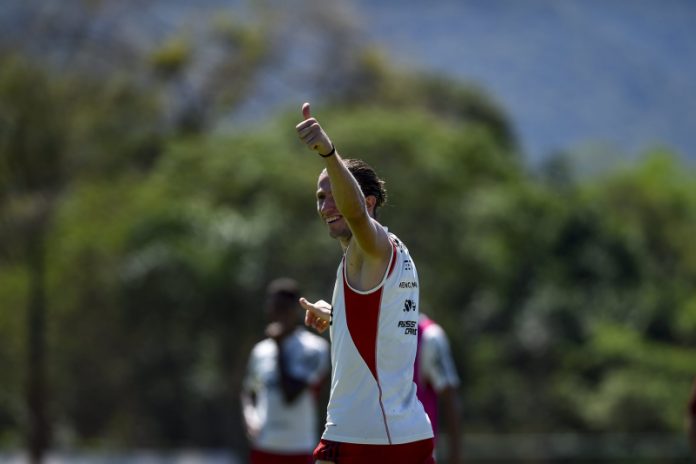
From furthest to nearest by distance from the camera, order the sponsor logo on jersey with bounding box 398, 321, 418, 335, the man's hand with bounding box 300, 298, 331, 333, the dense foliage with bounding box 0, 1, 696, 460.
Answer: the dense foliage with bounding box 0, 1, 696, 460
the man's hand with bounding box 300, 298, 331, 333
the sponsor logo on jersey with bounding box 398, 321, 418, 335

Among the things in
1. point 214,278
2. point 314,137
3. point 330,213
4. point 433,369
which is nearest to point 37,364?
point 214,278

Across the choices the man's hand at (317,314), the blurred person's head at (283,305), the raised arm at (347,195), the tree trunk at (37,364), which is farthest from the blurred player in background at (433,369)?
the tree trunk at (37,364)

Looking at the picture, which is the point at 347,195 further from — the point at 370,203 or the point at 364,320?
the point at 364,320

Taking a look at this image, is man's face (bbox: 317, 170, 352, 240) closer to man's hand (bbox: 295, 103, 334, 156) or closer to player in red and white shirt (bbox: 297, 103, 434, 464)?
player in red and white shirt (bbox: 297, 103, 434, 464)

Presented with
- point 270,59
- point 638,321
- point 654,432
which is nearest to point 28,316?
point 654,432

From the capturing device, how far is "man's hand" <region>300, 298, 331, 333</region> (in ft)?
25.0

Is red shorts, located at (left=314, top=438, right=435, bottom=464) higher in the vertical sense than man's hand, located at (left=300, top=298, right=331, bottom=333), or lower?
lower

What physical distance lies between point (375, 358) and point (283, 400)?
5139 mm

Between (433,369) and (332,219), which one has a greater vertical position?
(332,219)

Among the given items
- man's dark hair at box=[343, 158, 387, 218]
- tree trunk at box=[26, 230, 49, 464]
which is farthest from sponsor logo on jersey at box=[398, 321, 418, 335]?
tree trunk at box=[26, 230, 49, 464]

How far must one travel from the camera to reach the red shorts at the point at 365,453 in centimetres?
723

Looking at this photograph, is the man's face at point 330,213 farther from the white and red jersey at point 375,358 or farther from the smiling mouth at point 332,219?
the white and red jersey at point 375,358

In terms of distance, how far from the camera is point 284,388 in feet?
40.2

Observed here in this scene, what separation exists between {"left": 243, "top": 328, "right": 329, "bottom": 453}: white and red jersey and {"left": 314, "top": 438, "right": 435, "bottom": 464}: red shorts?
494cm
